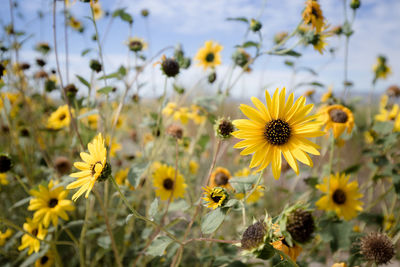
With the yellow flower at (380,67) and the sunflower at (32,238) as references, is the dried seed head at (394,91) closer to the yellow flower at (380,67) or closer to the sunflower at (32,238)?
the yellow flower at (380,67)

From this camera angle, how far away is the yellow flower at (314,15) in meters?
1.37

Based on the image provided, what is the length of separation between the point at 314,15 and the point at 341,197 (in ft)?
3.45

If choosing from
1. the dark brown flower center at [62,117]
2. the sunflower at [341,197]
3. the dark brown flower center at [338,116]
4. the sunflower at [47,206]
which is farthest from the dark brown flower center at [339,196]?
the dark brown flower center at [62,117]

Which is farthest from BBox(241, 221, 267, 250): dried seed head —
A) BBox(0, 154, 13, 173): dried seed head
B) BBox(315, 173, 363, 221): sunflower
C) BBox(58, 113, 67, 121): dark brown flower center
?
BBox(58, 113, 67, 121): dark brown flower center

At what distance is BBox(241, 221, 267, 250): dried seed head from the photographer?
2.11 ft

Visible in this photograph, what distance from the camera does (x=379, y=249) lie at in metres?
0.87

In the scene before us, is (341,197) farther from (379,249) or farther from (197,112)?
(197,112)

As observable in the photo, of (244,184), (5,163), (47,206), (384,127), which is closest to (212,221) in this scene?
(244,184)

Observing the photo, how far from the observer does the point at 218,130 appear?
1.00 metres

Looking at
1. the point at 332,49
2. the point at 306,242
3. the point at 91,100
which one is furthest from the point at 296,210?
the point at 332,49

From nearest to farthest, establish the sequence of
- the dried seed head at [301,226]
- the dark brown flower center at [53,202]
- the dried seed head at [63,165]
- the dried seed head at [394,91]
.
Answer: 1. the dried seed head at [301,226]
2. the dark brown flower center at [53,202]
3. the dried seed head at [63,165]
4. the dried seed head at [394,91]

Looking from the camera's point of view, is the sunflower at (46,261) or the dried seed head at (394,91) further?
the dried seed head at (394,91)

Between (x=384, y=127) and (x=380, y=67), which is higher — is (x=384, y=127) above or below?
below

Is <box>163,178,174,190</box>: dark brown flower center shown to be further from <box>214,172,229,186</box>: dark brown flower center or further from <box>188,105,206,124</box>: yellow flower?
<box>188,105,206,124</box>: yellow flower
